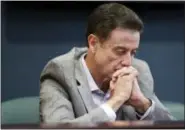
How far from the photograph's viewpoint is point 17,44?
3.52 feet

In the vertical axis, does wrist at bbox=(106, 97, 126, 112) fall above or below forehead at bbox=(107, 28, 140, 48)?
below

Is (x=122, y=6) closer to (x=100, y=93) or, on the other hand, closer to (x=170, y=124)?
(x=100, y=93)

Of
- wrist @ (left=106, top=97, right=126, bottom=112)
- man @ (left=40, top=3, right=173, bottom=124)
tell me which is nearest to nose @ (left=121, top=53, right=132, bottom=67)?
man @ (left=40, top=3, right=173, bottom=124)

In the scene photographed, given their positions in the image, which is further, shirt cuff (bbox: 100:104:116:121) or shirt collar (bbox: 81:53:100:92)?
shirt collar (bbox: 81:53:100:92)

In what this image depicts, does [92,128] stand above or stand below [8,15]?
below

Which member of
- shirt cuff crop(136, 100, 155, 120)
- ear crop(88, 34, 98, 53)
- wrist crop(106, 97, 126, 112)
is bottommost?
shirt cuff crop(136, 100, 155, 120)

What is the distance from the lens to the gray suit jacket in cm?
105

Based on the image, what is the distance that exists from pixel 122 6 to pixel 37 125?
16.3 inches

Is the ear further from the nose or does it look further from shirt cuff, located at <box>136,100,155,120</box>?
shirt cuff, located at <box>136,100,155,120</box>

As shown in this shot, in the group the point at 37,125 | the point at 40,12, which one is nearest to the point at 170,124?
the point at 37,125

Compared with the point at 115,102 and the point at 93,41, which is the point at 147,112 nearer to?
the point at 115,102

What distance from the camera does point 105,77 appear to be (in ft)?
3.62

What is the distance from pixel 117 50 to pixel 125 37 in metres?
0.04

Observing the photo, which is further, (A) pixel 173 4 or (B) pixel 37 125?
(A) pixel 173 4
